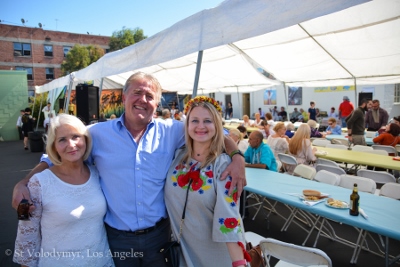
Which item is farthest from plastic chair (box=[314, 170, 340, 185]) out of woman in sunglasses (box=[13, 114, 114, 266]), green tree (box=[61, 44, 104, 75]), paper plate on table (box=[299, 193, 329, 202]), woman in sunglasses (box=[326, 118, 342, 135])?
green tree (box=[61, 44, 104, 75])

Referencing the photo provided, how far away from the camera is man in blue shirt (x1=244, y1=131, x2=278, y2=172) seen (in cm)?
447

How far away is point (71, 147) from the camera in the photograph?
1.62 meters

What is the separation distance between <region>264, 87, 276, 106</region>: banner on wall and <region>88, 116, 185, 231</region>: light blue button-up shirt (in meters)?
22.0

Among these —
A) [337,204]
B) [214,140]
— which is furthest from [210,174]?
[337,204]

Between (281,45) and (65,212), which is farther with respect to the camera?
(281,45)

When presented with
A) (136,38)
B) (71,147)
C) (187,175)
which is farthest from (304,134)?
(136,38)

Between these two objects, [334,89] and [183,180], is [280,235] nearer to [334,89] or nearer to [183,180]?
[183,180]

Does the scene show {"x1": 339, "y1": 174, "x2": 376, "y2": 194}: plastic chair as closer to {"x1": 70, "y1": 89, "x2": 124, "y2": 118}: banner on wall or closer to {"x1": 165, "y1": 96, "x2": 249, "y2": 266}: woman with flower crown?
{"x1": 165, "y1": 96, "x2": 249, "y2": 266}: woman with flower crown

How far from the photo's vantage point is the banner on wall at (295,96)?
20.4m

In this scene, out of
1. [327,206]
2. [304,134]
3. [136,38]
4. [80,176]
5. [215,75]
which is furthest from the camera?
[136,38]

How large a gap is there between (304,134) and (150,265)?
4.28 metres

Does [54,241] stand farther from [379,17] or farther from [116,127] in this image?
[379,17]

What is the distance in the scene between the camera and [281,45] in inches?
235

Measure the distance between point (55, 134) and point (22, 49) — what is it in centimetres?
3673
